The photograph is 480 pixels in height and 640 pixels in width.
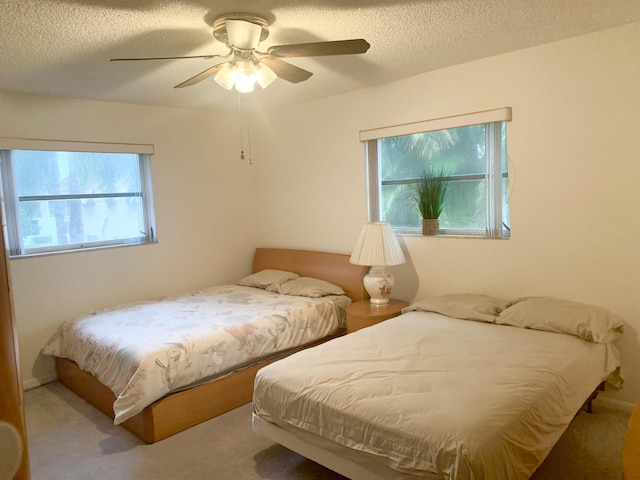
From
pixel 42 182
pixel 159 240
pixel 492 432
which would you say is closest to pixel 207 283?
pixel 159 240

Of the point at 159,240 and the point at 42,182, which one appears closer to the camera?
the point at 42,182

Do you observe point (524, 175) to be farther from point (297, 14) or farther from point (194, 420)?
point (194, 420)

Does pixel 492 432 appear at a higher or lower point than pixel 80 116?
lower

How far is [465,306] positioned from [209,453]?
6.03 feet

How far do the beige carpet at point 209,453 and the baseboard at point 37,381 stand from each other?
651 millimetres

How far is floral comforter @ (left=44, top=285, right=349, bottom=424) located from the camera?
270cm

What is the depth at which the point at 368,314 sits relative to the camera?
3369mm

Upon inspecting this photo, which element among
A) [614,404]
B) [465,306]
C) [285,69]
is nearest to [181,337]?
[285,69]

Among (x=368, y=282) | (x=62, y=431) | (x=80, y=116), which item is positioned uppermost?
(x=80, y=116)

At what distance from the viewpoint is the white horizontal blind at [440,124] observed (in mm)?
3123

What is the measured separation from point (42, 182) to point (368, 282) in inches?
108

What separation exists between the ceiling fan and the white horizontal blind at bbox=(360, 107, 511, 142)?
4.03ft

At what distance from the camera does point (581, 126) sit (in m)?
2.82

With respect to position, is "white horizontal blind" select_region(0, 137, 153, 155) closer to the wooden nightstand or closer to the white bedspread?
the wooden nightstand
